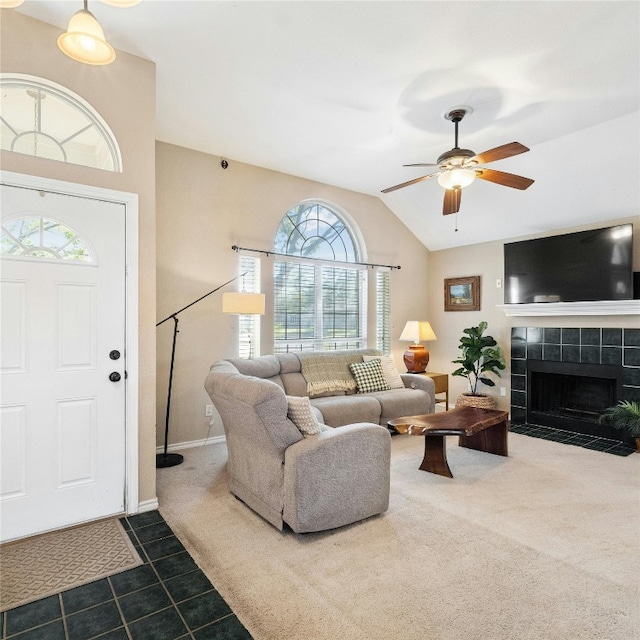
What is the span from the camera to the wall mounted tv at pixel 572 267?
4.40 meters

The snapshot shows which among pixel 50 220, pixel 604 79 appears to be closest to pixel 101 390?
pixel 50 220

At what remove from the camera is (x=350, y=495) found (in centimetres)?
257

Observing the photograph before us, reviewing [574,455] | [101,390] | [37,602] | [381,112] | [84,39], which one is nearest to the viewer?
[84,39]

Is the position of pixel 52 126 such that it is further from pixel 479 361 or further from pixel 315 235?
pixel 479 361

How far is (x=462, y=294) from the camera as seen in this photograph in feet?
20.2

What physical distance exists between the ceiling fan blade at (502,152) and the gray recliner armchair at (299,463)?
210 cm

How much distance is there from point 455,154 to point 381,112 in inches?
33.0

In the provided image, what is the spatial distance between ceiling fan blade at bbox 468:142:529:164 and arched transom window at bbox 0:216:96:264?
9.24 ft

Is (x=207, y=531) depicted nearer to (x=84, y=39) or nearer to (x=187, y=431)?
(x=187, y=431)

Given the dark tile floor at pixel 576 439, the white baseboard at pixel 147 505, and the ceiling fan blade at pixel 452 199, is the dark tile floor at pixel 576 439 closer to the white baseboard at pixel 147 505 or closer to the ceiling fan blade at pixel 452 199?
the ceiling fan blade at pixel 452 199

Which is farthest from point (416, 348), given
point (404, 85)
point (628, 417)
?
point (404, 85)

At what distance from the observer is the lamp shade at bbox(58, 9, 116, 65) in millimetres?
1613

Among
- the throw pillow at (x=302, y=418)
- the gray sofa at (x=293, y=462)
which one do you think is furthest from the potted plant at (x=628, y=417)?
A: the throw pillow at (x=302, y=418)

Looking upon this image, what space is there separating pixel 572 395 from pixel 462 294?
77.0 inches
